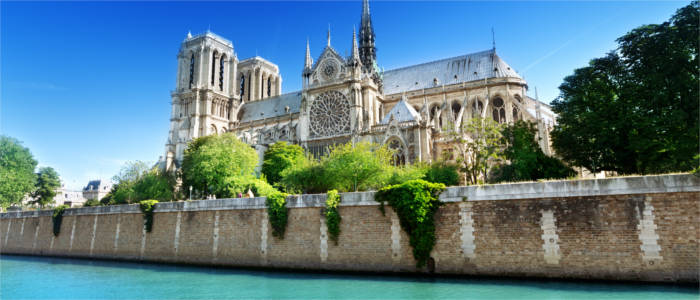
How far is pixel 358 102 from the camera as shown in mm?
40656

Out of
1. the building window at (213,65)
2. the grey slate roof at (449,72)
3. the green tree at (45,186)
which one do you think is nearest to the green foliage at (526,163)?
the grey slate roof at (449,72)

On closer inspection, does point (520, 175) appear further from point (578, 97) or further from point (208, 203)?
point (208, 203)

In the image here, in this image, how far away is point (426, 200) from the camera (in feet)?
52.0

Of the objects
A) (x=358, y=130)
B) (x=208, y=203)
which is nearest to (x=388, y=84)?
(x=358, y=130)

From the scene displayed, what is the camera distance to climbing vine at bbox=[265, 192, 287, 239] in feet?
62.5

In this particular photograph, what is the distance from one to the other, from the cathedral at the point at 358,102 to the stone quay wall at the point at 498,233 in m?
13.7

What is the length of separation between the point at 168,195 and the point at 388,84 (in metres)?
27.5

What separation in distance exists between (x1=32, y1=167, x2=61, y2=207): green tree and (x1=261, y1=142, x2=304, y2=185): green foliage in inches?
1219

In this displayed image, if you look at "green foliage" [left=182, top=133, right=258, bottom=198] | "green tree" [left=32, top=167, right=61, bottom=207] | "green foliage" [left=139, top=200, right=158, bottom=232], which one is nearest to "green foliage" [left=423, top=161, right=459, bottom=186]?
"green foliage" [left=182, top=133, right=258, bottom=198]

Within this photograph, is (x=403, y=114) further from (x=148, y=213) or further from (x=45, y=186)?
(x=45, y=186)

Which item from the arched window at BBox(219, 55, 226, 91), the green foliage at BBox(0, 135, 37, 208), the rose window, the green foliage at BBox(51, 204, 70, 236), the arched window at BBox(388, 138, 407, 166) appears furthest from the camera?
the arched window at BBox(219, 55, 226, 91)

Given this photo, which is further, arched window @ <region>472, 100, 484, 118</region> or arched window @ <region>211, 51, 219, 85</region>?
arched window @ <region>211, 51, 219, 85</region>

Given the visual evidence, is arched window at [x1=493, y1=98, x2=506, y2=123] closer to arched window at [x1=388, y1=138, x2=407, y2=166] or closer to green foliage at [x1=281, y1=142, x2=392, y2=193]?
arched window at [x1=388, y1=138, x2=407, y2=166]

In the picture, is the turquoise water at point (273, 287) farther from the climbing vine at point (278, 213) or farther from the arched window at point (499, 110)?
the arched window at point (499, 110)
